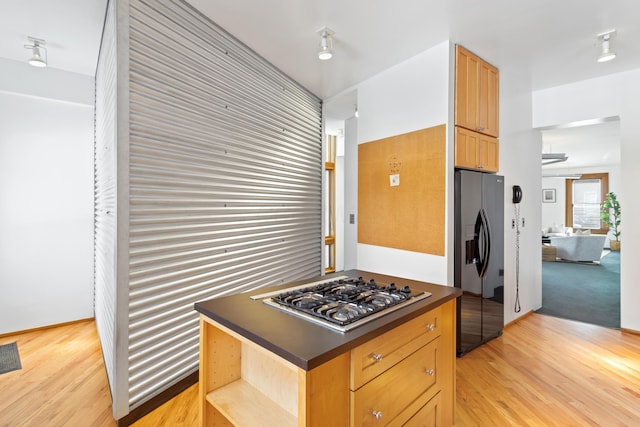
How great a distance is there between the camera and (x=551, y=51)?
298cm

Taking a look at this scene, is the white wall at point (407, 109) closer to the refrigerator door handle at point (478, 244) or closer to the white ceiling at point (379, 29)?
the white ceiling at point (379, 29)

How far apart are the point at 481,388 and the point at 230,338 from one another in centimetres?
208

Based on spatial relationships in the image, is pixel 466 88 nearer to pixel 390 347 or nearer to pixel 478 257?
pixel 478 257

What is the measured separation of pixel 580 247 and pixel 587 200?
378 cm

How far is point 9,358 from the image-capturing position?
2828mm

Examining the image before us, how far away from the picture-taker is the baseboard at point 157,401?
6.37ft

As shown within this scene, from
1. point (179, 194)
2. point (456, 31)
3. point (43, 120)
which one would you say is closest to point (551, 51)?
point (456, 31)

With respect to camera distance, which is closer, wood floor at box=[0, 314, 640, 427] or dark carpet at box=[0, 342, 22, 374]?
wood floor at box=[0, 314, 640, 427]

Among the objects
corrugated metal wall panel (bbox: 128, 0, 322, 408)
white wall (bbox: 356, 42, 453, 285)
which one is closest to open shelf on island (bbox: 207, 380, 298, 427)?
corrugated metal wall panel (bbox: 128, 0, 322, 408)

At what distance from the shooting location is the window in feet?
32.7

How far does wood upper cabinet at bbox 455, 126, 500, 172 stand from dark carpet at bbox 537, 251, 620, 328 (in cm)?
240

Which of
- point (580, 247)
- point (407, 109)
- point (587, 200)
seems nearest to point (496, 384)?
point (407, 109)

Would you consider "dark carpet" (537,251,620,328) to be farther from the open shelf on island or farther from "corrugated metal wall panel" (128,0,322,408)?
the open shelf on island

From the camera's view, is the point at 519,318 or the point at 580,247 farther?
the point at 580,247
